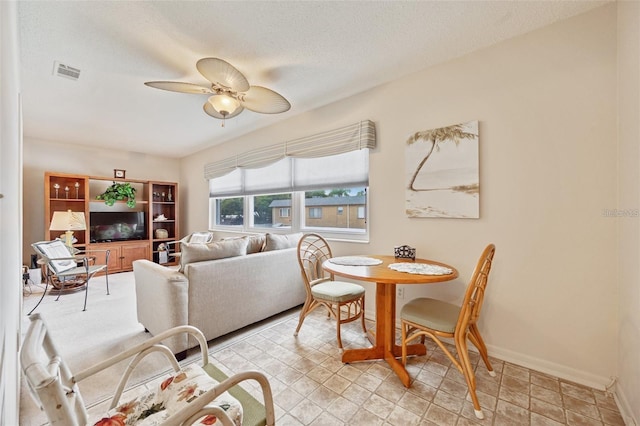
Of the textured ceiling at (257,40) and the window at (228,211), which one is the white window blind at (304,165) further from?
the textured ceiling at (257,40)

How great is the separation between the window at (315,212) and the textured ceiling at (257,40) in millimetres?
1372

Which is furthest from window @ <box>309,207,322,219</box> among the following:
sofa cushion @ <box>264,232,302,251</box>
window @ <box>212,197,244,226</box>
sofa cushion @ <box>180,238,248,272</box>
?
window @ <box>212,197,244,226</box>

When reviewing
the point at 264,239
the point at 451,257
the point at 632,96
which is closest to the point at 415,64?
the point at 632,96

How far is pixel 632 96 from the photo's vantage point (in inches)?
57.1

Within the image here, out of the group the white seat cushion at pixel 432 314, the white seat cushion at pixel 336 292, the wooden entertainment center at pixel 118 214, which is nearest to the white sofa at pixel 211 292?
the white seat cushion at pixel 336 292

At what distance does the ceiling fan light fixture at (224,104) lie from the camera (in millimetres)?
2264

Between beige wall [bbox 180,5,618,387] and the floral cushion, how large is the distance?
199 centimetres

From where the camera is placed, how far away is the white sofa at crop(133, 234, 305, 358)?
6.70 ft

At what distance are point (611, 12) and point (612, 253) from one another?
155 centimetres

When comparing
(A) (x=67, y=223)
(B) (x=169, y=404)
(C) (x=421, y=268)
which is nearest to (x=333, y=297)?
(C) (x=421, y=268)

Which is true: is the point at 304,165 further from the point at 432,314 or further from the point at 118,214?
the point at 118,214

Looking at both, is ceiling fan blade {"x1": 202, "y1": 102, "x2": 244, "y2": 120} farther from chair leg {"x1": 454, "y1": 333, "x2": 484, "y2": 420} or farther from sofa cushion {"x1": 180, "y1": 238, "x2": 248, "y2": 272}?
chair leg {"x1": 454, "y1": 333, "x2": 484, "y2": 420}

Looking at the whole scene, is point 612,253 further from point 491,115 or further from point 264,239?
point 264,239

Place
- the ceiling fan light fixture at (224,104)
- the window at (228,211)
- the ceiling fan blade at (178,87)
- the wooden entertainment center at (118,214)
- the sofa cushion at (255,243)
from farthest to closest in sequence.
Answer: the window at (228,211) < the wooden entertainment center at (118,214) < the sofa cushion at (255,243) < the ceiling fan light fixture at (224,104) < the ceiling fan blade at (178,87)
